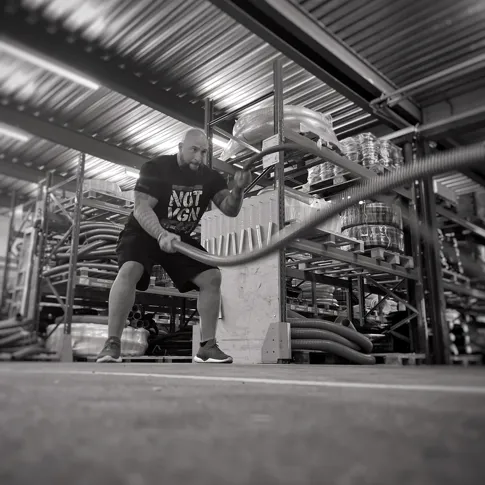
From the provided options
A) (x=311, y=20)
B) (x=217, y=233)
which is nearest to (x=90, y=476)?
(x=217, y=233)

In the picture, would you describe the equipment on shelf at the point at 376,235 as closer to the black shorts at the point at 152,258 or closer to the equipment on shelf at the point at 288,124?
the equipment on shelf at the point at 288,124

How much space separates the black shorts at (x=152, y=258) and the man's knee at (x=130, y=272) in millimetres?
31

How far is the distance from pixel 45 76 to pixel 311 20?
330cm

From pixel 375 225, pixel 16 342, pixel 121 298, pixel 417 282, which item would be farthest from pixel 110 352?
pixel 417 282

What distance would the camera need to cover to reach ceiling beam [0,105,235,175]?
6.09 meters

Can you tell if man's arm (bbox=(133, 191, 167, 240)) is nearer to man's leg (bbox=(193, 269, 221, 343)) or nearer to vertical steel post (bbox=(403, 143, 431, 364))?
man's leg (bbox=(193, 269, 221, 343))

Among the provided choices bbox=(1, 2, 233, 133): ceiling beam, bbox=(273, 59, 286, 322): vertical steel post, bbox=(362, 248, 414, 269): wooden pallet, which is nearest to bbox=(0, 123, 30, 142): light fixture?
bbox=(1, 2, 233, 133): ceiling beam

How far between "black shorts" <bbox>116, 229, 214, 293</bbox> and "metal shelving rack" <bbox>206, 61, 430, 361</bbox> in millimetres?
923

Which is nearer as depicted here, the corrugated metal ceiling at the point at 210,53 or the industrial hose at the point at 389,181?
the industrial hose at the point at 389,181

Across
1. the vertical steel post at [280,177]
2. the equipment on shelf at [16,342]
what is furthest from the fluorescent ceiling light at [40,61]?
the equipment on shelf at [16,342]

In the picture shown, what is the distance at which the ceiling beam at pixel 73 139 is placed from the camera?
6094 millimetres

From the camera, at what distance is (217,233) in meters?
4.94

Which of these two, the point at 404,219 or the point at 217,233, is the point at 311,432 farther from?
the point at 404,219

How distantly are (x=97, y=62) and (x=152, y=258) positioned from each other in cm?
332
